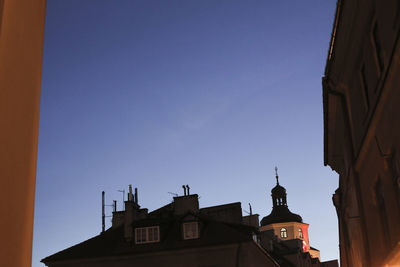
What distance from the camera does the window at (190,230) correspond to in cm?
3331

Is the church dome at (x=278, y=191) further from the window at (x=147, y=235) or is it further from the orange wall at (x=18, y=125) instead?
the orange wall at (x=18, y=125)

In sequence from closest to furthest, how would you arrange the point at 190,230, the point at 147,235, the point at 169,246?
the point at 169,246
the point at 190,230
the point at 147,235

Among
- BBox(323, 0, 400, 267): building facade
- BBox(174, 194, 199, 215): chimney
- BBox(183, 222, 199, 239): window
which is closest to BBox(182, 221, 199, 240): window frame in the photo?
BBox(183, 222, 199, 239): window

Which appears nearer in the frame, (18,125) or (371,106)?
(18,125)

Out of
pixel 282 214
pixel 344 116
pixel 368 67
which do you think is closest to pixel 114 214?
pixel 344 116

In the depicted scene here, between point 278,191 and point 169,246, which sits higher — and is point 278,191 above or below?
above

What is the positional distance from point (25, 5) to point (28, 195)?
4.34ft

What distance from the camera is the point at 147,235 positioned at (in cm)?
3422

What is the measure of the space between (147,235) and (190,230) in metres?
2.78

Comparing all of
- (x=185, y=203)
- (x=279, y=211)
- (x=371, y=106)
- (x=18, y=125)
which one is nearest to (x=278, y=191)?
(x=279, y=211)

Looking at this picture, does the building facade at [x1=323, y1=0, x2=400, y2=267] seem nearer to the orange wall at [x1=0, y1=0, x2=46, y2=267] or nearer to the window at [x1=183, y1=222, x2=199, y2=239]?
the orange wall at [x1=0, y1=0, x2=46, y2=267]

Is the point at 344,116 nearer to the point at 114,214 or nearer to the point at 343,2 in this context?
the point at 343,2

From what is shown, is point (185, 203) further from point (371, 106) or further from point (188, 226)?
point (371, 106)

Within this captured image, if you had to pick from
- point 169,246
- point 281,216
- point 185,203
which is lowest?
point 169,246
